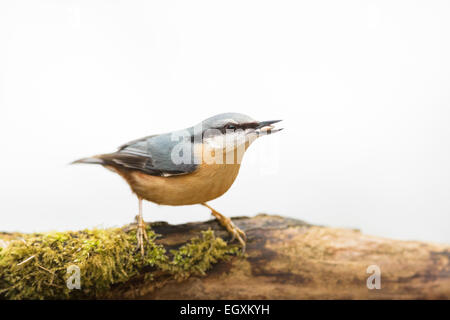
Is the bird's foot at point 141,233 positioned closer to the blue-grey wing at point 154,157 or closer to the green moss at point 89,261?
the green moss at point 89,261

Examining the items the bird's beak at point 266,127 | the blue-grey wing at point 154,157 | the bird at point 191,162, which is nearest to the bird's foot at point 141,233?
the bird at point 191,162

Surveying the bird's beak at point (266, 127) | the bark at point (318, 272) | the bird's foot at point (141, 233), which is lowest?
the bark at point (318, 272)

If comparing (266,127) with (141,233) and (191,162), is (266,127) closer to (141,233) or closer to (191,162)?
(191,162)

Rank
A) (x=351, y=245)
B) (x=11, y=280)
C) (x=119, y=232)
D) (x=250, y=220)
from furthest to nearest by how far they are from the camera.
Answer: (x=250, y=220) → (x=119, y=232) → (x=351, y=245) → (x=11, y=280)

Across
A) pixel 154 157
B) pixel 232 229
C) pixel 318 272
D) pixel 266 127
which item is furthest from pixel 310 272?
pixel 154 157
